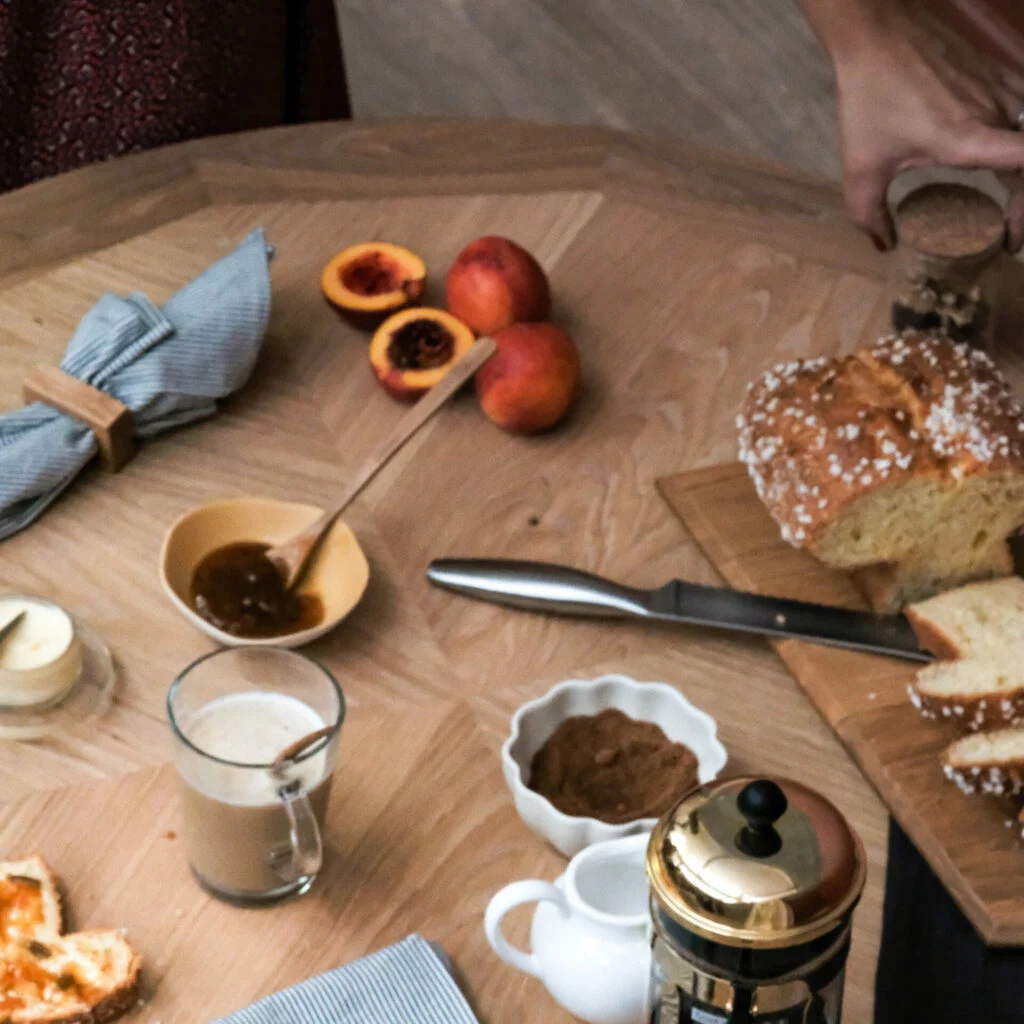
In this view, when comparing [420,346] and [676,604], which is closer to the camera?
[676,604]

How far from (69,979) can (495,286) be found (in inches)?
32.4

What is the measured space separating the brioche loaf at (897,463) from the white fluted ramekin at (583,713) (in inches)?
9.3

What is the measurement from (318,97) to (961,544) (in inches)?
48.8

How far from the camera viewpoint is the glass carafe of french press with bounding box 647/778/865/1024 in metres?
0.71

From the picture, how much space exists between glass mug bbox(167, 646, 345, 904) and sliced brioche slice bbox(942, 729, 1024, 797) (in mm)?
476

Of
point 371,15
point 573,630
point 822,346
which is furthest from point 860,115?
point 371,15

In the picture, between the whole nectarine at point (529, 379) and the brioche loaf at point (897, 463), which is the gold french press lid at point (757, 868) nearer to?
the brioche loaf at point (897, 463)

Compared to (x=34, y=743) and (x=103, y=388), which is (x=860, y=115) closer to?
(x=103, y=388)

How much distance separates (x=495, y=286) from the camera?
1.53 m

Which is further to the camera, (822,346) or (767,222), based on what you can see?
(767,222)

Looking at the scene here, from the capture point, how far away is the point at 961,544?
1.35m

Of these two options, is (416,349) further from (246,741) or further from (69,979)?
(69,979)

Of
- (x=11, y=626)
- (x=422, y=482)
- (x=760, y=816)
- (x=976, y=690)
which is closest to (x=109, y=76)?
Result: (x=422, y=482)

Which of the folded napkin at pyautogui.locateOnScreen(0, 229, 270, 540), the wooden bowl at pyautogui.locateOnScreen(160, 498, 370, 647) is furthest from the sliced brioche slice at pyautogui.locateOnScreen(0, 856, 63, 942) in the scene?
the folded napkin at pyautogui.locateOnScreen(0, 229, 270, 540)
